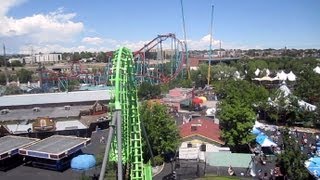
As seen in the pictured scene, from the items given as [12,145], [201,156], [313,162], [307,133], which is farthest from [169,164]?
[307,133]

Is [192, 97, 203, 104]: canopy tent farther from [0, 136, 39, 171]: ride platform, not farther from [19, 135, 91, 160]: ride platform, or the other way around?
[0, 136, 39, 171]: ride platform

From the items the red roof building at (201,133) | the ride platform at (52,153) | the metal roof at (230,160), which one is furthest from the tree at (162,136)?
the ride platform at (52,153)

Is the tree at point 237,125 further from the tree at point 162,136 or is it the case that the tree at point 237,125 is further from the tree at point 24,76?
the tree at point 24,76

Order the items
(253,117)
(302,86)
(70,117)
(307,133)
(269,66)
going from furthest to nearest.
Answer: (269,66)
(302,86)
(70,117)
(307,133)
(253,117)

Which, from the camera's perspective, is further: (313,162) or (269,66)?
(269,66)

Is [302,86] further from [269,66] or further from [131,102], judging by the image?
[269,66]

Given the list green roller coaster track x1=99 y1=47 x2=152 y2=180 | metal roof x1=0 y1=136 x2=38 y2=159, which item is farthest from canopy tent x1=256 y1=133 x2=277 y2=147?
metal roof x1=0 y1=136 x2=38 y2=159
